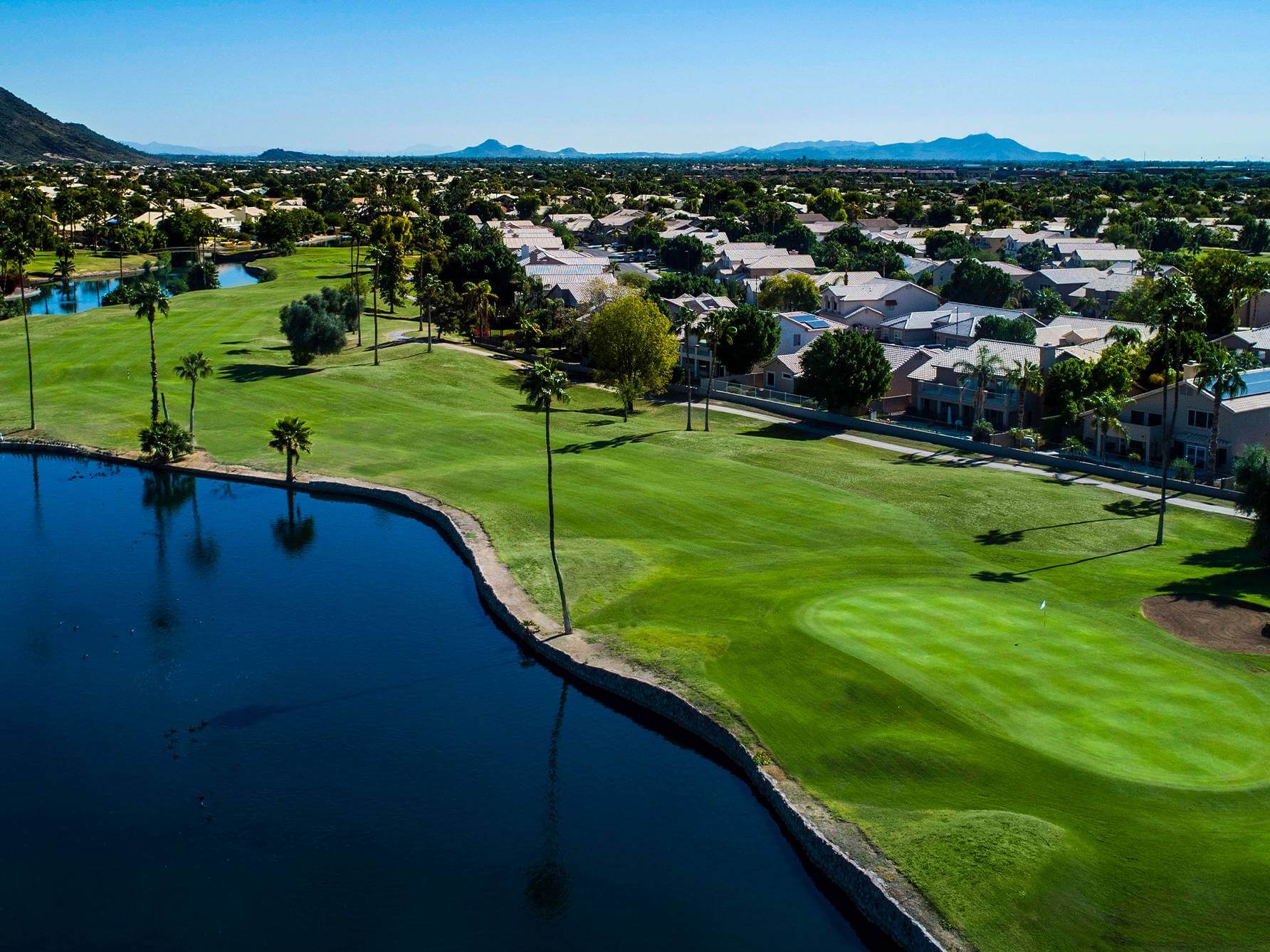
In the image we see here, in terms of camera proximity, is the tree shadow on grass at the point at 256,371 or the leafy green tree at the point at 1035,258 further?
the leafy green tree at the point at 1035,258

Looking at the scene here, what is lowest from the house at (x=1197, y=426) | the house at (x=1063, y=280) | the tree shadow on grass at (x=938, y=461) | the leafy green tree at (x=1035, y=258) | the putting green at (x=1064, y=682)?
the putting green at (x=1064, y=682)

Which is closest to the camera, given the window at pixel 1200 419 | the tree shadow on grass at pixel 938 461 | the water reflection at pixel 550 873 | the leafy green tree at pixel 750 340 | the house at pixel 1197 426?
the water reflection at pixel 550 873

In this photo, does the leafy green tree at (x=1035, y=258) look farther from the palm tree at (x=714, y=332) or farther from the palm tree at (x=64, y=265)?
the palm tree at (x=64, y=265)

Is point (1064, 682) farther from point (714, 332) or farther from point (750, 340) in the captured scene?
point (750, 340)

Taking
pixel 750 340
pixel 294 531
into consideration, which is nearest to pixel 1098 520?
pixel 750 340

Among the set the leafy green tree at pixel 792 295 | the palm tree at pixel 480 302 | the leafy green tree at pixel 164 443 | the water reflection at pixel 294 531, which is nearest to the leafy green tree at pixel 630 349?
the palm tree at pixel 480 302

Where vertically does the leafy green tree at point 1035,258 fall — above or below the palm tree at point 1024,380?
above

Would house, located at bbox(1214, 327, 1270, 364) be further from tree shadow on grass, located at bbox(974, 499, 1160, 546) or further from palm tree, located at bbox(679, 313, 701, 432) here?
palm tree, located at bbox(679, 313, 701, 432)
